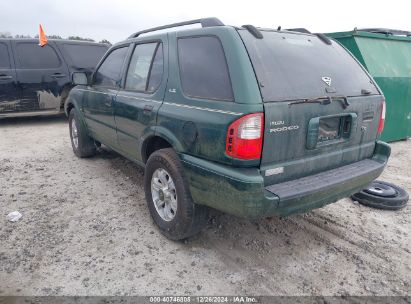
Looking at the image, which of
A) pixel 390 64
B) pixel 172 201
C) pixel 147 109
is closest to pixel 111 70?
pixel 147 109

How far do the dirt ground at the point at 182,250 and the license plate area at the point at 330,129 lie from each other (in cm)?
100

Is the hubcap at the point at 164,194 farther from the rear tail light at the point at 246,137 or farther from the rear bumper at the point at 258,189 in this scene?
the rear tail light at the point at 246,137

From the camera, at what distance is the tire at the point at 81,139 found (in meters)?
5.18

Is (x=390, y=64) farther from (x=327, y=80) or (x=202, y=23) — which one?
(x=202, y=23)

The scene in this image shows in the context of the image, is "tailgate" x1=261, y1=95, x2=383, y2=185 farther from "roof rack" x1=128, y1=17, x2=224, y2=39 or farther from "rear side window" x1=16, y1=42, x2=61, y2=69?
"rear side window" x1=16, y1=42, x2=61, y2=69

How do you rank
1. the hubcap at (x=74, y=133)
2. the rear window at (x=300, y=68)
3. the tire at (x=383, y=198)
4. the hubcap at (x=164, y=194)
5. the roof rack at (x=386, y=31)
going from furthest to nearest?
the roof rack at (x=386, y=31), the hubcap at (x=74, y=133), the tire at (x=383, y=198), the hubcap at (x=164, y=194), the rear window at (x=300, y=68)

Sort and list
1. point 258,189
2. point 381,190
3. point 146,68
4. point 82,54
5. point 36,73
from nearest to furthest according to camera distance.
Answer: point 258,189, point 146,68, point 381,190, point 36,73, point 82,54

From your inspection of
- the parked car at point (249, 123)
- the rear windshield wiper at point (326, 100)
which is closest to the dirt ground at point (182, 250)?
the parked car at point (249, 123)

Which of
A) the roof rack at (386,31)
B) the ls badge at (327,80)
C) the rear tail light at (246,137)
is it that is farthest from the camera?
the roof rack at (386,31)

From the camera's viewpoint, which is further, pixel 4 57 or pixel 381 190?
pixel 4 57

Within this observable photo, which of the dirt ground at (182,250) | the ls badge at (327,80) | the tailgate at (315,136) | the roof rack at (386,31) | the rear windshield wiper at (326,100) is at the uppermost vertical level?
the roof rack at (386,31)

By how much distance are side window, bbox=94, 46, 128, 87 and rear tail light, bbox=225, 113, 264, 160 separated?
2104 millimetres

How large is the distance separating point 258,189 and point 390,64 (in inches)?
211

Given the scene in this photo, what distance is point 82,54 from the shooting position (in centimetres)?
850
